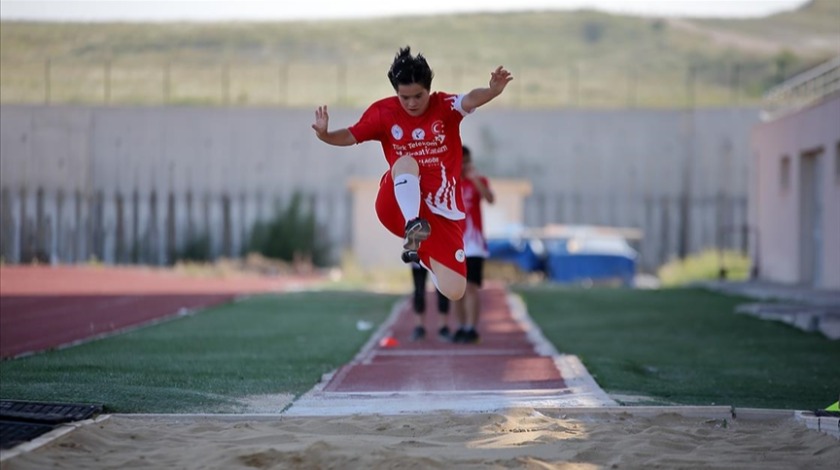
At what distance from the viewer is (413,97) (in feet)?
31.7

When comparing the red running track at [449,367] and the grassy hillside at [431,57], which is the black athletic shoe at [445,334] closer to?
the red running track at [449,367]

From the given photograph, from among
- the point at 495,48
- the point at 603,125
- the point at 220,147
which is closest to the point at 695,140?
the point at 603,125

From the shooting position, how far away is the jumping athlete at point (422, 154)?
9.59m

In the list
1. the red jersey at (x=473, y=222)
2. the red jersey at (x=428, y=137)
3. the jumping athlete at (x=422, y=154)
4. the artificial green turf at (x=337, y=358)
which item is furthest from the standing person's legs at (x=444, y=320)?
the red jersey at (x=428, y=137)

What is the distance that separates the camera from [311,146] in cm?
4528

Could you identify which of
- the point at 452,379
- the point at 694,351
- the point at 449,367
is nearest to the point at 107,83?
the point at 694,351

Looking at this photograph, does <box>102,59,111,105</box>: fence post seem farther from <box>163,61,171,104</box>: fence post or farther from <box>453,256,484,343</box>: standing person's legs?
<box>453,256,484,343</box>: standing person's legs

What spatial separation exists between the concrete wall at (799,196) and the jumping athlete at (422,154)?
15.1 m

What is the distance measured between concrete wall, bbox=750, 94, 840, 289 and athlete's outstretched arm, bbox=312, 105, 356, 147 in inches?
615

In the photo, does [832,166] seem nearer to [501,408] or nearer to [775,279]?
[775,279]

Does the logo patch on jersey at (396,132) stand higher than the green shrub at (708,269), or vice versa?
the logo patch on jersey at (396,132)

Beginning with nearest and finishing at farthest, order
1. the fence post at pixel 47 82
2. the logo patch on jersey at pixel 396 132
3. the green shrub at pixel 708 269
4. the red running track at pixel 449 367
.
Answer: the logo patch on jersey at pixel 396 132, the red running track at pixel 449 367, the fence post at pixel 47 82, the green shrub at pixel 708 269

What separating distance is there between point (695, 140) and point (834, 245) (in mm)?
21031

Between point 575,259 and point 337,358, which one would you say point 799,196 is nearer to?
point 575,259
